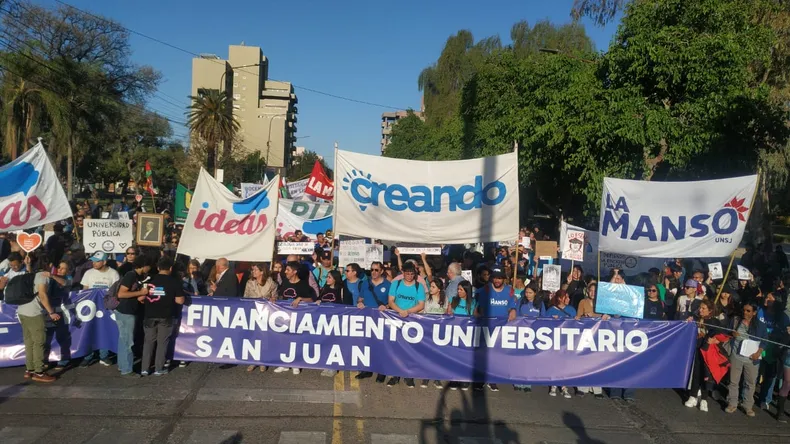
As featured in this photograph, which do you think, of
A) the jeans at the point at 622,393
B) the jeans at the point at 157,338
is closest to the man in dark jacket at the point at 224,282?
the jeans at the point at 157,338

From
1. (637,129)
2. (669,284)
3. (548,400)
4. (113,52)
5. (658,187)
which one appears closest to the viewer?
(548,400)

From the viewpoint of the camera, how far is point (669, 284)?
1164cm

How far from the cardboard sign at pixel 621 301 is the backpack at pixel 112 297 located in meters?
6.15

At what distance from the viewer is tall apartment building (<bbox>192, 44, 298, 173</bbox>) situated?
10550cm

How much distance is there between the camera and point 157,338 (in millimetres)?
8094

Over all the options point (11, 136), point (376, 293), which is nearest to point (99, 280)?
point (376, 293)

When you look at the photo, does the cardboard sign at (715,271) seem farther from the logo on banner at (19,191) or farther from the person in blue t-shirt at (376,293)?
the logo on banner at (19,191)

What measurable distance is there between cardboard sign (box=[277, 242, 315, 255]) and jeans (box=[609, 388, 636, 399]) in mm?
5301

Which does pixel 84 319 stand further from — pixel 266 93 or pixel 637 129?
pixel 266 93

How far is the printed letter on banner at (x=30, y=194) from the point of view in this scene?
9.23 m

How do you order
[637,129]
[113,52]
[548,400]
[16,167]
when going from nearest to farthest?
[548,400]
[16,167]
[637,129]
[113,52]

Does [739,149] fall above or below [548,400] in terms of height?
above

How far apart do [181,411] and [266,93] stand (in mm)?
114176

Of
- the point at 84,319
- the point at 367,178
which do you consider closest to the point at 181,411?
the point at 84,319
